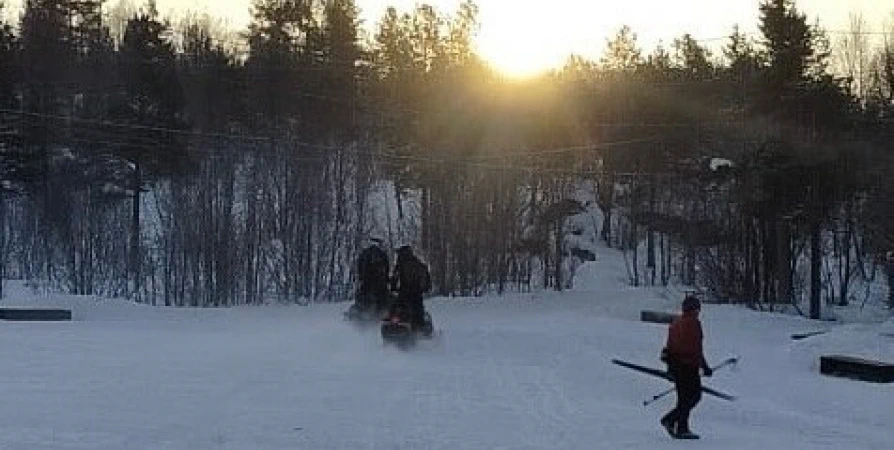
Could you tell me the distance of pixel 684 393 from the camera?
42.4 ft

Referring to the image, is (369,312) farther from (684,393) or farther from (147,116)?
(147,116)

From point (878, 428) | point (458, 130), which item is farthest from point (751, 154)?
point (878, 428)

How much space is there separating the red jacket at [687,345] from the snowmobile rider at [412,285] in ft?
30.3

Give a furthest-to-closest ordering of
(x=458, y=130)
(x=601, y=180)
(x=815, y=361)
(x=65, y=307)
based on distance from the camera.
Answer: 1. (x=601, y=180)
2. (x=458, y=130)
3. (x=65, y=307)
4. (x=815, y=361)

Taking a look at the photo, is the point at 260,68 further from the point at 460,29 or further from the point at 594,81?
the point at 594,81

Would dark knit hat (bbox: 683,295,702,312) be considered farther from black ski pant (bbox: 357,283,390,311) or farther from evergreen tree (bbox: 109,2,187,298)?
evergreen tree (bbox: 109,2,187,298)

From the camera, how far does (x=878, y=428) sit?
1423 cm

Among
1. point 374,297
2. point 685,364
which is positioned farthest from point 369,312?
point 685,364

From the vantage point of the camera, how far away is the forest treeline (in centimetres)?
3938

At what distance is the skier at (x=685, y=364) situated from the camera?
505 inches

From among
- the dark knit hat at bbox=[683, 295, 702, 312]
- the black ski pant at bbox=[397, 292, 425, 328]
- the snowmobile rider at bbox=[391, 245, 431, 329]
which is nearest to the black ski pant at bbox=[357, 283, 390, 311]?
the snowmobile rider at bbox=[391, 245, 431, 329]

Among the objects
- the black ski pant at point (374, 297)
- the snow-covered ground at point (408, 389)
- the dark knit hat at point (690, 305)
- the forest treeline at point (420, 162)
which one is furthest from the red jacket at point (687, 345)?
the forest treeline at point (420, 162)

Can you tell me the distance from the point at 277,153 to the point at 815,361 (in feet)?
104

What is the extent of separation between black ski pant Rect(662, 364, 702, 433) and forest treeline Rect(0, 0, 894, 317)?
1010 inches
